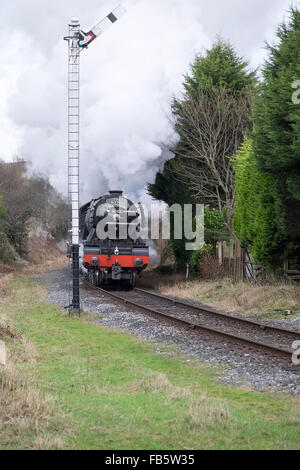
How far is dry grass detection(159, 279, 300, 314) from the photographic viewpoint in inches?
605

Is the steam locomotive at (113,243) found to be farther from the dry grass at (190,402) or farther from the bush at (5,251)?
the dry grass at (190,402)

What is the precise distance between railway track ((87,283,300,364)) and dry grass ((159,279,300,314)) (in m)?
1.29

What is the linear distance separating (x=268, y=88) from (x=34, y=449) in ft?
44.9

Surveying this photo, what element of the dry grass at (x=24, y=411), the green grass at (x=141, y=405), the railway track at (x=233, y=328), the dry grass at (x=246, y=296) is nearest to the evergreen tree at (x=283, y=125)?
the dry grass at (x=246, y=296)

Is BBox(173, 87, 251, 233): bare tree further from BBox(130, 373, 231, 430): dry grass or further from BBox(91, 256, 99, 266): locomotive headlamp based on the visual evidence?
BBox(130, 373, 231, 430): dry grass

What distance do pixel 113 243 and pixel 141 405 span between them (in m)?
16.8

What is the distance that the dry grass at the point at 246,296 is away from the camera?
1538 cm

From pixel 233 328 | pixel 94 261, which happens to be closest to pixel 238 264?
pixel 94 261

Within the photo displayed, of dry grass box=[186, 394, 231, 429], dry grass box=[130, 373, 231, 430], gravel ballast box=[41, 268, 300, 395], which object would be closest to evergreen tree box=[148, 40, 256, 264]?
gravel ballast box=[41, 268, 300, 395]

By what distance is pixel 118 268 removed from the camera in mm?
22469

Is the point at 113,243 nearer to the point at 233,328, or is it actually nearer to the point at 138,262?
the point at 138,262

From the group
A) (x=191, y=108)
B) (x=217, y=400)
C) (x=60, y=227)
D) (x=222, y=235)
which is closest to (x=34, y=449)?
(x=217, y=400)

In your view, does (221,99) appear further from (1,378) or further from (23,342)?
(1,378)

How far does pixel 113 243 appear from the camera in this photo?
75.4 feet
